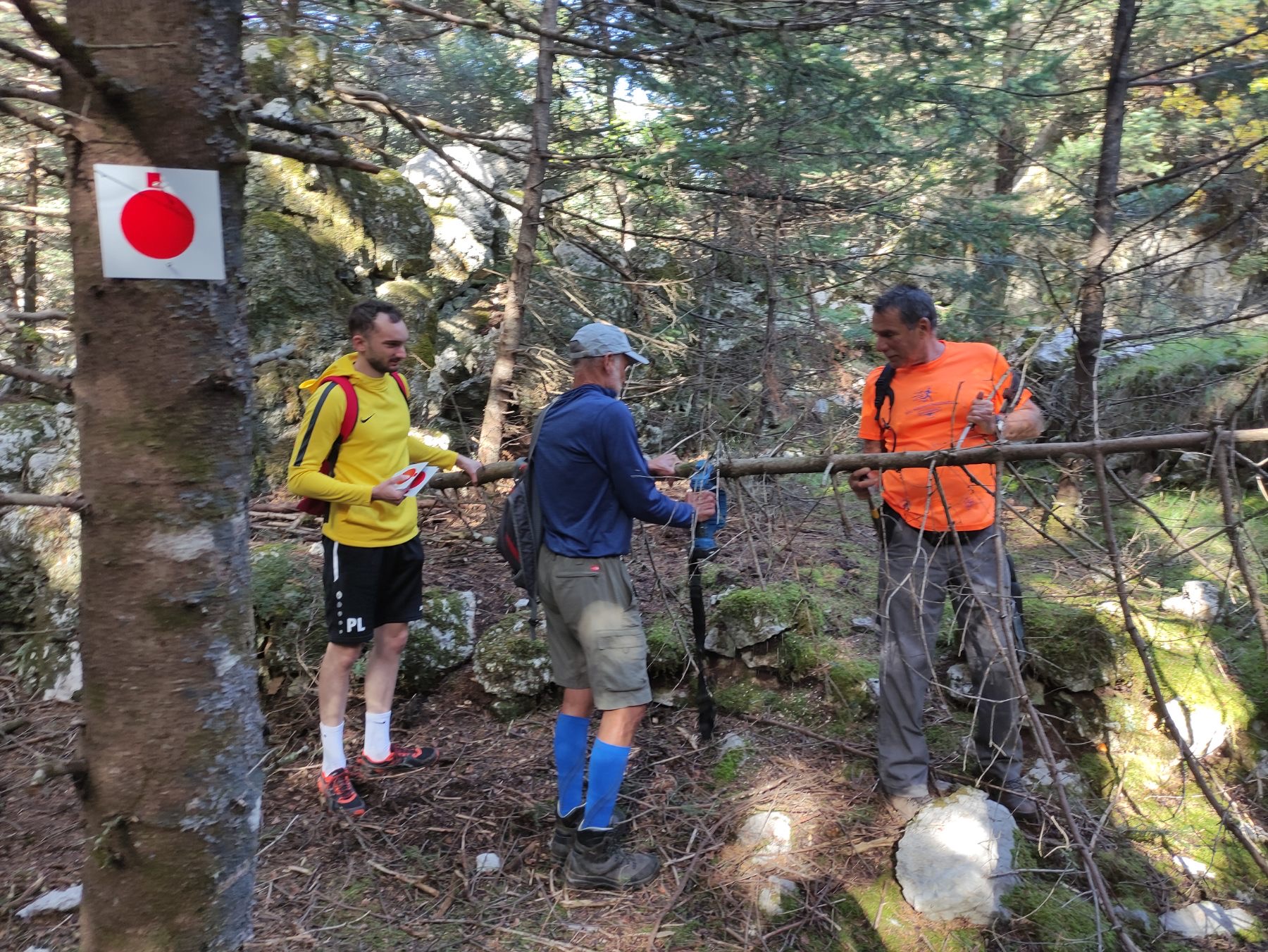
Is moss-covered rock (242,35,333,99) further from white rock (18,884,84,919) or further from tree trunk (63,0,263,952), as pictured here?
white rock (18,884,84,919)

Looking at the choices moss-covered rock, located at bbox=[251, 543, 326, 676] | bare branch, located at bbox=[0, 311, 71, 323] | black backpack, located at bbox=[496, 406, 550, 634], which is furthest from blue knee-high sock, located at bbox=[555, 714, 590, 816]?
bare branch, located at bbox=[0, 311, 71, 323]

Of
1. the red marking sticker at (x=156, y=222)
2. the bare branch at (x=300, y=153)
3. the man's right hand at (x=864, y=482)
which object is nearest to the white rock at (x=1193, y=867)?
the man's right hand at (x=864, y=482)

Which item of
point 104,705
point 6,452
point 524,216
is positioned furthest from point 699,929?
point 6,452

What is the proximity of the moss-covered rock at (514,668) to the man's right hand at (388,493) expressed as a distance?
156 cm

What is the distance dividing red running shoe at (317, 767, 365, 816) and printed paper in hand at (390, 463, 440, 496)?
146 cm

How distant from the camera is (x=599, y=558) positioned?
3.24 metres

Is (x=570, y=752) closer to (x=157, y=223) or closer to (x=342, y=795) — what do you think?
(x=342, y=795)

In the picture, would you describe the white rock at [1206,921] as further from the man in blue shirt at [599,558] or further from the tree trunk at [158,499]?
the tree trunk at [158,499]

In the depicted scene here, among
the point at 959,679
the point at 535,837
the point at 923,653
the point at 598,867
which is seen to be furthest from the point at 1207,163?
the point at 535,837

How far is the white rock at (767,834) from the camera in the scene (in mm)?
3477

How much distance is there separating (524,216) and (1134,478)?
19.9ft

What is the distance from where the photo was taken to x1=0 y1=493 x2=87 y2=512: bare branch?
172 centimetres

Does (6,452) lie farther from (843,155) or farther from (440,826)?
(843,155)

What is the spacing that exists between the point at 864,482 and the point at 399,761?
9.59 ft
